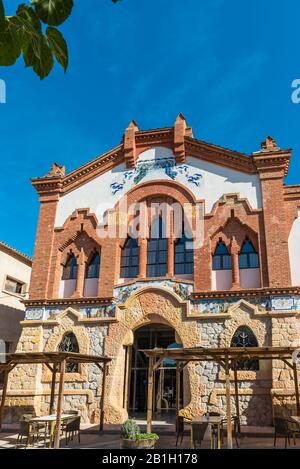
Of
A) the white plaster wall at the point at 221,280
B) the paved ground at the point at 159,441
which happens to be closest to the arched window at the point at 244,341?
the white plaster wall at the point at 221,280

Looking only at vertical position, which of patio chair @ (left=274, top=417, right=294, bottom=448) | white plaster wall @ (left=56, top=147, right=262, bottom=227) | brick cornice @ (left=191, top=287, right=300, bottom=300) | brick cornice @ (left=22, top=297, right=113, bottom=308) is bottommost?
patio chair @ (left=274, top=417, right=294, bottom=448)

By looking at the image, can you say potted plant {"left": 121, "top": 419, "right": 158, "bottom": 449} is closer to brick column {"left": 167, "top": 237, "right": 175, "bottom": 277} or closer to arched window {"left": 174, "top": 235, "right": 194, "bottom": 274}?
brick column {"left": 167, "top": 237, "right": 175, "bottom": 277}

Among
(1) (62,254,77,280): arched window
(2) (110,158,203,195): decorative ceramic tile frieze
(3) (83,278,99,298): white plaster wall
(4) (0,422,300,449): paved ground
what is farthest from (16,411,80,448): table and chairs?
(2) (110,158,203,195): decorative ceramic tile frieze

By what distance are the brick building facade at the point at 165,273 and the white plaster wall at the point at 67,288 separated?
43 millimetres

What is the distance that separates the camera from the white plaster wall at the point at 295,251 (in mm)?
14913

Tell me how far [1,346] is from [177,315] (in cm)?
980

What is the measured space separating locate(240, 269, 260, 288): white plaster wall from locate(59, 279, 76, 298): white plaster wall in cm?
694

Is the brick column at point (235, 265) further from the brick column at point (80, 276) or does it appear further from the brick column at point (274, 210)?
the brick column at point (80, 276)

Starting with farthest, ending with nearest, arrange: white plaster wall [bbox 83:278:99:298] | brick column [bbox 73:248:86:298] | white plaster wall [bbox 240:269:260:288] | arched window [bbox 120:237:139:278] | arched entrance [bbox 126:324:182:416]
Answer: white plaster wall [bbox 83:278:99:298] < arched window [bbox 120:237:139:278] < brick column [bbox 73:248:86:298] < arched entrance [bbox 126:324:182:416] < white plaster wall [bbox 240:269:260:288]

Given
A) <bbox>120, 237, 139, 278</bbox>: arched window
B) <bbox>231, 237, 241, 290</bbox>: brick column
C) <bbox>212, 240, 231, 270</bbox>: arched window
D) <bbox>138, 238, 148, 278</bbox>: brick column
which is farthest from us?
<bbox>120, 237, 139, 278</bbox>: arched window

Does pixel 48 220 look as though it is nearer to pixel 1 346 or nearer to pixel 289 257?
pixel 1 346

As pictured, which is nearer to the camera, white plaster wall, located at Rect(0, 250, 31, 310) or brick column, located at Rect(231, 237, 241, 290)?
brick column, located at Rect(231, 237, 241, 290)

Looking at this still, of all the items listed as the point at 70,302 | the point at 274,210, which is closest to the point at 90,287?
the point at 70,302

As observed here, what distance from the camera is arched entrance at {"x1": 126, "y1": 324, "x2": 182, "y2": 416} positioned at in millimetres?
16641
